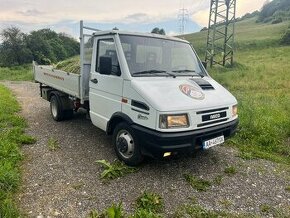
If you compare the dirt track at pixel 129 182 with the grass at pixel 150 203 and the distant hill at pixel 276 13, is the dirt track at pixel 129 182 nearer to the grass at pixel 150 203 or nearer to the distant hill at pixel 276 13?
the grass at pixel 150 203

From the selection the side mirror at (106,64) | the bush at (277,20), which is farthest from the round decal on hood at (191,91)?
the bush at (277,20)

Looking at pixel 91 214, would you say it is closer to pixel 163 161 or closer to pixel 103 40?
pixel 163 161

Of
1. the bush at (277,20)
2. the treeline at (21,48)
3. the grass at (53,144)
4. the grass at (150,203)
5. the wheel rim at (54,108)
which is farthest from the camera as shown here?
the bush at (277,20)

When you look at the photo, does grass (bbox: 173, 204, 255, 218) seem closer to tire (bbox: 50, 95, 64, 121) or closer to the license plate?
the license plate

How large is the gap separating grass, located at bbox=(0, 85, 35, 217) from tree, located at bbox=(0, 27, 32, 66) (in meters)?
37.3

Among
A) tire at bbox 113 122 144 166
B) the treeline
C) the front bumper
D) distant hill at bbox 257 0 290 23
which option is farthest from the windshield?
distant hill at bbox 257 0 290 23

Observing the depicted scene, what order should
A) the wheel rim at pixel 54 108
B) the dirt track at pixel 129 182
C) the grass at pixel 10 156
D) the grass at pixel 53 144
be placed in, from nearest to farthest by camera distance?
the grass at pixel 10 156 < the dirt track at pixel 129 182 < the grass at pixel 53 144 < the wheel rim at pixel 54 108

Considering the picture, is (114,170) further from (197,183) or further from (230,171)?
(230,171)

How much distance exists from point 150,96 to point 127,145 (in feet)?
3.54

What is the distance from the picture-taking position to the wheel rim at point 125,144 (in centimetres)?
507

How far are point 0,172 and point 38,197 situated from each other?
0.79m

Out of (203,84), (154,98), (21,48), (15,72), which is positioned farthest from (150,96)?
(21,48)

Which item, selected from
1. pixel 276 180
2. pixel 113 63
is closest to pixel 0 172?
pixel 113 63

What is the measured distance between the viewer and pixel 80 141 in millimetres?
6664
